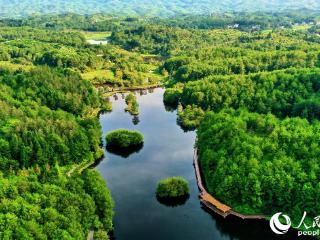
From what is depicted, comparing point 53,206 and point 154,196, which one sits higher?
point 53,206

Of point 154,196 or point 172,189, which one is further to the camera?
point 154,196

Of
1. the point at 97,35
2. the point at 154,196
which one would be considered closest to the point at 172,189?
the point at 154,196

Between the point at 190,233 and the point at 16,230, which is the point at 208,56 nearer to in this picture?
the point at 190,233

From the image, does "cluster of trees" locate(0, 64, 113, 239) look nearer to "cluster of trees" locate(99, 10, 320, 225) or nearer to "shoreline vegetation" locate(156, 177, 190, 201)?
"shoreline vegetation" locate(156, 177, 190, 201)

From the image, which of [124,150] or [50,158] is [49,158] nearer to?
[50,158]

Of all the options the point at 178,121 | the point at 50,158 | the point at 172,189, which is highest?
the point at 172,189
